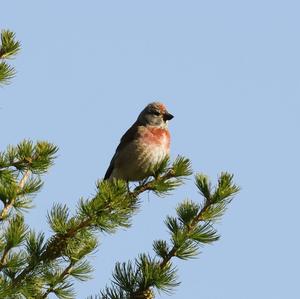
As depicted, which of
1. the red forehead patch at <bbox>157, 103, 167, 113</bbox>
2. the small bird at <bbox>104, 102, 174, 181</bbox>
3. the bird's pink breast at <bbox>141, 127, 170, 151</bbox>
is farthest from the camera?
the red forehead patch at <bbox>157, 103, 167, 113</bbox>

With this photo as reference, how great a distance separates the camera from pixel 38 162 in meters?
4.59

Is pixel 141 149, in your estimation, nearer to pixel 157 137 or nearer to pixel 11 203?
pixel 157 137

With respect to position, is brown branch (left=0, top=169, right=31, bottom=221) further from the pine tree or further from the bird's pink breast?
the bird's pink breast

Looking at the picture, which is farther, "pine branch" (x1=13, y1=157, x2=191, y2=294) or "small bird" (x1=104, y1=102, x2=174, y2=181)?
"small bird" (x1=104, y1=102, x2=174, y2=181)

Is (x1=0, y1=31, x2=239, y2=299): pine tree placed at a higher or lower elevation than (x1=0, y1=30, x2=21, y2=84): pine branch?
lower

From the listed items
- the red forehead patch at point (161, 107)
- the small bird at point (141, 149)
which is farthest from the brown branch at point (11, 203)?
the red forehead patch at point (161, 107)

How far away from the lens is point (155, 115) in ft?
28.2

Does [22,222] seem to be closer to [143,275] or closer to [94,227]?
[94,227]

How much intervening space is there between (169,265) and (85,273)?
0.59 meters

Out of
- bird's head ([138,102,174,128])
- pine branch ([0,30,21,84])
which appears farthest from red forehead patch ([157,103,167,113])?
pine branch ([0,30,21,84])

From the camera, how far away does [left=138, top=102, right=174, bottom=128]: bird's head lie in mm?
8383

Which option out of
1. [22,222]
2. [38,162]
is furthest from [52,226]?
[38,162]

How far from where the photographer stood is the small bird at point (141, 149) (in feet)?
24.8

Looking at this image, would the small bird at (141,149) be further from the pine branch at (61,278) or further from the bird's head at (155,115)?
the pine branch at (61,278)
